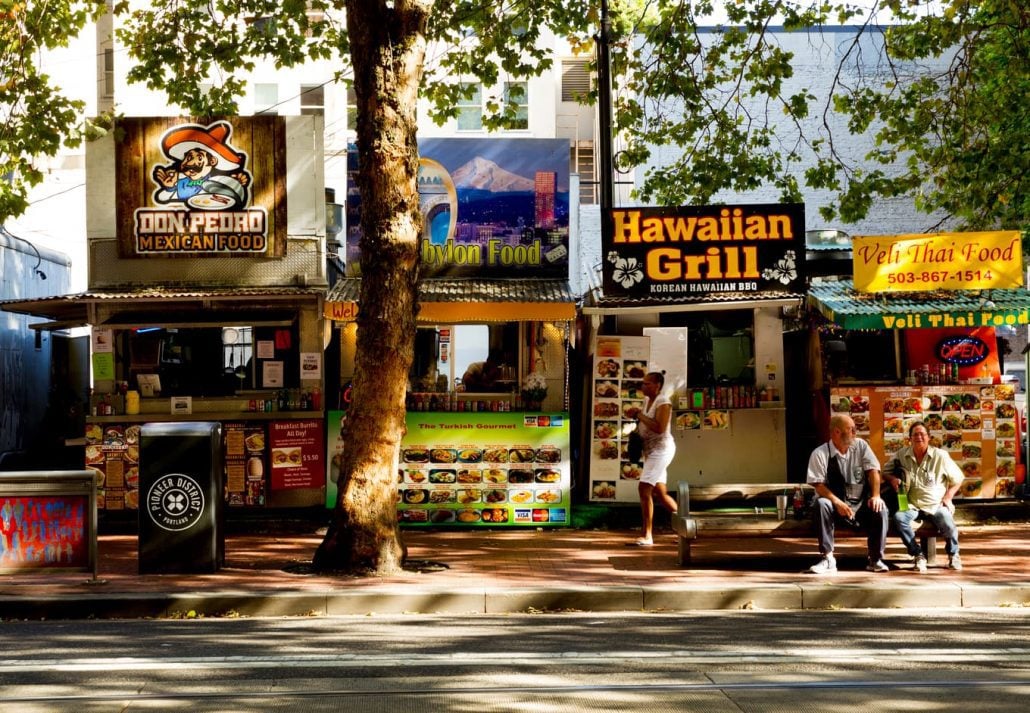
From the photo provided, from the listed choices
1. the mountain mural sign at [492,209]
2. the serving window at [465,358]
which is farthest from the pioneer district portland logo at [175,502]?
the mountain mural sign at [492,209]

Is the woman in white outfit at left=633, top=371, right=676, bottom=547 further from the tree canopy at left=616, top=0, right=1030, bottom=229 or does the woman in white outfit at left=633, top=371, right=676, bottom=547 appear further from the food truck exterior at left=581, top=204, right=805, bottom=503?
the tree canopy at left=616, top=0, right=1030, bottom=229

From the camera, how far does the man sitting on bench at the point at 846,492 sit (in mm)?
11297

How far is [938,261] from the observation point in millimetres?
14539

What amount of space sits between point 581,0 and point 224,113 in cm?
532

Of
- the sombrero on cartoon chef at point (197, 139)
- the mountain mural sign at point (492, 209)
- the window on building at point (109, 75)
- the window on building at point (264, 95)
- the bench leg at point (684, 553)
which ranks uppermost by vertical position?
the window on building at point (109, 75)

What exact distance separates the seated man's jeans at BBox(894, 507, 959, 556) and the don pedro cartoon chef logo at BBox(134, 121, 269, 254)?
8.48 metres

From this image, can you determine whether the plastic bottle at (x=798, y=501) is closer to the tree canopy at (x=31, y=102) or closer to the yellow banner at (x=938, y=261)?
the yellow banner at (x=938, y=261)

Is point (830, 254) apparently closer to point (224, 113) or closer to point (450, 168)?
point (450, 168)

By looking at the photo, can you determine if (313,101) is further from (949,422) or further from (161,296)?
(949,422)

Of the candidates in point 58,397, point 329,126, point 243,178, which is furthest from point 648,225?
point 329,126

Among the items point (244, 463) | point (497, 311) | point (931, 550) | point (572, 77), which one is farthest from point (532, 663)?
point (572, 77)

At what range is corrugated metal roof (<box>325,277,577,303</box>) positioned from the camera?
1457cm

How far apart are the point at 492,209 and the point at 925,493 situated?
6.61 m

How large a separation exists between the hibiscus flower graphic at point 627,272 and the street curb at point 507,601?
5.38 meters
